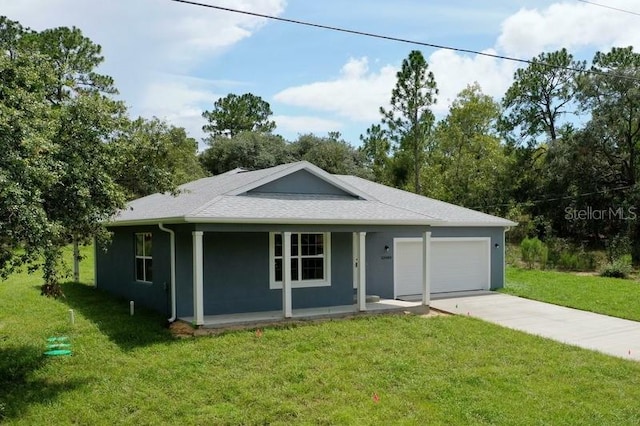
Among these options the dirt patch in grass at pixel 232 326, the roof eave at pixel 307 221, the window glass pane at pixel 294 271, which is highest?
the roof eave at pixel 307 221

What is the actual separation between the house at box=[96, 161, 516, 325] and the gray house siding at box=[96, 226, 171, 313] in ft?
0.09

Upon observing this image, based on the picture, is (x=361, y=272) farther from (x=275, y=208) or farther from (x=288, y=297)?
(x=275, y=208)

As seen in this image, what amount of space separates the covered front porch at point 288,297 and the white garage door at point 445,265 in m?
2.25

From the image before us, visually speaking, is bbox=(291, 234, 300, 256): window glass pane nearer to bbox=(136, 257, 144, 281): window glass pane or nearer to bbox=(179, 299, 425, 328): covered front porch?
bbox=(179, 299, 425, 328): covered front porch

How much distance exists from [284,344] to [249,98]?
1851 inches

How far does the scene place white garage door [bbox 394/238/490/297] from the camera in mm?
16125

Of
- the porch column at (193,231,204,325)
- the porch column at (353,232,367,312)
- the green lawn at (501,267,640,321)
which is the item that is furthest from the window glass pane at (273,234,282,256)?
the green lawn at (501,267,640,321)

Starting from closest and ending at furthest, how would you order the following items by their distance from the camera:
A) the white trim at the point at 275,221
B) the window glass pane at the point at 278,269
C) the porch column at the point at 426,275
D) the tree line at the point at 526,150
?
the white trim at the point at 275,221, the window glass pane at the point at 278,269, the porch column at the point at 426,275, the tree line at the point at 526,150

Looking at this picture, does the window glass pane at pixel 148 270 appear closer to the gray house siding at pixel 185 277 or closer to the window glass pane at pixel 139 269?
the window glass pane at pixel 139 269

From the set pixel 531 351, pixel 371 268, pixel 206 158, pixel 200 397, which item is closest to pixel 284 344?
pixel 200 397

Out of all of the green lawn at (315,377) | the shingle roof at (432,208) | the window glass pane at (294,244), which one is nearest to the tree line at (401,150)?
the green lawn at (315,377)

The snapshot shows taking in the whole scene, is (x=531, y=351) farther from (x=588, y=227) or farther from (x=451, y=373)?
(x=588, y=227)

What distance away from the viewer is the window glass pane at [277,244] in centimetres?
1261

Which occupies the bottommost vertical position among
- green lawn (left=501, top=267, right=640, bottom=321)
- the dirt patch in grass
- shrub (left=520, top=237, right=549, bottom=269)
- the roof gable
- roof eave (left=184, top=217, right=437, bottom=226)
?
green lawn (left=501, top=267, right=640, bottom=321)
